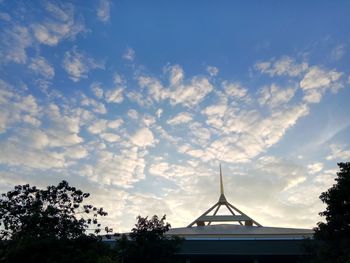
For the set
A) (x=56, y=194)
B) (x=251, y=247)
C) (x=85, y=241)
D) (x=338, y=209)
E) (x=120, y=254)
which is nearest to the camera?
(x=85, y=241)

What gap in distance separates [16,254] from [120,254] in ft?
49.4

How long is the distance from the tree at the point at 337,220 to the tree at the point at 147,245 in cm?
1269

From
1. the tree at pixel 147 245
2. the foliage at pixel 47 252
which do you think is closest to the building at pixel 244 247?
the tree at pixel 147 245

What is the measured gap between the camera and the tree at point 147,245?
35.1 meters

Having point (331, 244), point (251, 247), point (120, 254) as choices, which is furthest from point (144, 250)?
point (251, 247)

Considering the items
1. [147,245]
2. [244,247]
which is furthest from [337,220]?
[244,247]

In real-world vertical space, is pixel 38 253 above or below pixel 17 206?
below

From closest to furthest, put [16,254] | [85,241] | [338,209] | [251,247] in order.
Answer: [16,254] → [85,241] → [338,209] → [251,247]

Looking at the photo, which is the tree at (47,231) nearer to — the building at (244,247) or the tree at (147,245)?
the tree at (147,245)

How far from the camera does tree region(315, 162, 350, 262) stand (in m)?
27.7

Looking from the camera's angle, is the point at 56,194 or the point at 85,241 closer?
the point at 85,241

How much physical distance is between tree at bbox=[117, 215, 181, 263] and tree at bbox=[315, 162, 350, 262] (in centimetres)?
1269

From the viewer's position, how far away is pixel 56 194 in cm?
2523

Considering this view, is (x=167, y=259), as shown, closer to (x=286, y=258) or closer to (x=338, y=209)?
(x=338, y=209)
